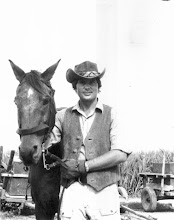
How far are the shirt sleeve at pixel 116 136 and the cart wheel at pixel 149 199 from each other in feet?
23.5

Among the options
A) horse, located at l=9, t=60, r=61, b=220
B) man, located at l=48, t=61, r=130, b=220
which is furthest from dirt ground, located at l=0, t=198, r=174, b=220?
man, located at l=48, t=61, r=130, b=220

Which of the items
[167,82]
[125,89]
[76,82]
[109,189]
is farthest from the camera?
→ [167,82]

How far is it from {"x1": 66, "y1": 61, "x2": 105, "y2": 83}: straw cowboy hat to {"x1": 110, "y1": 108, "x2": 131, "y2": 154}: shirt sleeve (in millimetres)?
338

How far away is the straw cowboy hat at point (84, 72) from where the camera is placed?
9.84 ft

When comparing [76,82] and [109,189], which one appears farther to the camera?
[76,82]

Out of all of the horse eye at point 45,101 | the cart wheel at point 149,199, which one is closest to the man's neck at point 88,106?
the horse eye at point 45,101

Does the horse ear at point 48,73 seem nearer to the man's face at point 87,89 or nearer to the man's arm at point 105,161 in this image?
the man's face at point 87,89

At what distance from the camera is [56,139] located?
9.95 feet

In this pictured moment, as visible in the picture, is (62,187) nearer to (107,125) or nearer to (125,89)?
(107,125)

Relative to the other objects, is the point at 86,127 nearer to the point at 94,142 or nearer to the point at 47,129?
the point at 94,142

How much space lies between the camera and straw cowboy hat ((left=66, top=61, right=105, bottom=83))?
9.84ft

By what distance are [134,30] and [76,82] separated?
6.91ft

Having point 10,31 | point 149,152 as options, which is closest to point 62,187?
point 10,31

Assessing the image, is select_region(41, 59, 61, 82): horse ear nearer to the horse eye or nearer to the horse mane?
the horse mane
